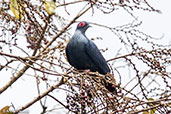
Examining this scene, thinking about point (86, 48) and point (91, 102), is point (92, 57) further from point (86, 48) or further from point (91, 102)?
point (91, 102)

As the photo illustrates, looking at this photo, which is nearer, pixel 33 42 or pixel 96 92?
pixel 96 92

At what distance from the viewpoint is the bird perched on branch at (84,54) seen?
364cm

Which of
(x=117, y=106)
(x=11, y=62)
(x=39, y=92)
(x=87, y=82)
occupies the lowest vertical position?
(x=117, y=106)

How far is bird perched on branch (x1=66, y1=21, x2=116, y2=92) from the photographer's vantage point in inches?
143

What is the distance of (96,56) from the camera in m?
3.76

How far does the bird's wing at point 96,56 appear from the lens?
3707mm

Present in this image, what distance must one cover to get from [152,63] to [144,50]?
0.98 ft

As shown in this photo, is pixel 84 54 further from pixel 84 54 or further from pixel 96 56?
pixel 96 56

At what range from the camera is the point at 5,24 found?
318 centimetres

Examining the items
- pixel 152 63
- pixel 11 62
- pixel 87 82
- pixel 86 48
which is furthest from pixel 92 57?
pixel 87 82

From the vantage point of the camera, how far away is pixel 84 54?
3.71 metres

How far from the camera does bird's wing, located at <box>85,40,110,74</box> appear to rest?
12.2 ft

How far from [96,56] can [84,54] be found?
157 mm

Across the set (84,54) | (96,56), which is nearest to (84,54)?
(84,54)
